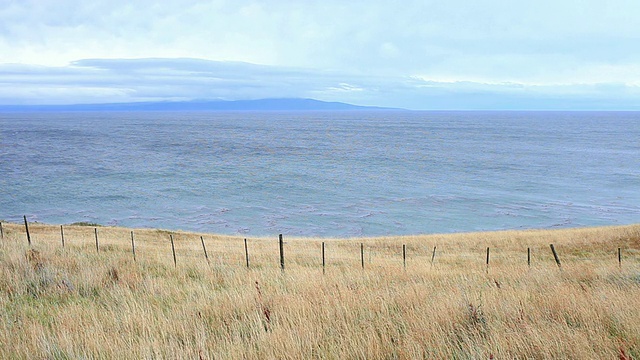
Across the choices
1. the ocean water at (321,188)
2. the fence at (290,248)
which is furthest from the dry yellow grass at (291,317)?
the ocean water at (321,188)

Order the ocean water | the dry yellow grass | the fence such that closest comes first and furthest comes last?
the dry yellow grass
the fence
the ocean water

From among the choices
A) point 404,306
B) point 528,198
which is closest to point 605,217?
point 528,198

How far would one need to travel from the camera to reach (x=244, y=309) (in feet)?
23.3

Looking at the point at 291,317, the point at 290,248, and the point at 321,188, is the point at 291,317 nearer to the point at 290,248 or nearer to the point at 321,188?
the point at 290,248

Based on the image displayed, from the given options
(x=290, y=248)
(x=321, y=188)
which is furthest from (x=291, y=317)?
(x=321, y=188)

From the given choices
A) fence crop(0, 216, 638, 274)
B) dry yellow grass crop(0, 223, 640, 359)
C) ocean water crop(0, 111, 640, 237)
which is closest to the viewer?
dry yellow grass crop(0, 223, 640, 359)

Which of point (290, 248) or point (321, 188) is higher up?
point (290, 248)

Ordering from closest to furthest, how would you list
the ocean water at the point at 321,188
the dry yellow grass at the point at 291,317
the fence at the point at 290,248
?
the dry yellow grass at the point at 291,317 → the fence at the point at 290,248 → the ocean water at the point at 321,188

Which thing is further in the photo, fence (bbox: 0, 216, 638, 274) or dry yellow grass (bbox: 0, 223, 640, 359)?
fence (bbox: 0, 216, 638, 274)

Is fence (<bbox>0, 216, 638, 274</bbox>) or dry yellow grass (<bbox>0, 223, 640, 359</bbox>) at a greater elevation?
dry yellow grass (<bbox>0, 223, 640, 359</bbox>)

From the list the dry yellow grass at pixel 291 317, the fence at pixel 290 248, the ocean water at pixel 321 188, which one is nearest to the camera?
the dry yellow grass at pixel 291 317

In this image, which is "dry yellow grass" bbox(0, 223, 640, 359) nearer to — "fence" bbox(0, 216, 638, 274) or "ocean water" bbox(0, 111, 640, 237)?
"fence" bbox(0, 216, 638, 274)

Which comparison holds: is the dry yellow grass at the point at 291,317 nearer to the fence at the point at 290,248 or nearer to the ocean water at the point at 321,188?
the fence at the point at 290,248

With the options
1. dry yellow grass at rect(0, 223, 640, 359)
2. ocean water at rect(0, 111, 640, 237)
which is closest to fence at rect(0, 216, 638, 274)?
dry yellow grass at rect(0, 223, 640, 359)
